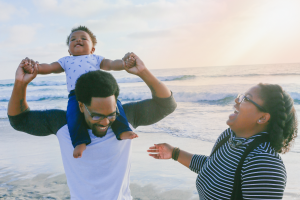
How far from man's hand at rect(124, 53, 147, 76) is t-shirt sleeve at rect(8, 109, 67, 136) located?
2.33ft

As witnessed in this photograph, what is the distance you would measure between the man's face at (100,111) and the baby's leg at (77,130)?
8 cm

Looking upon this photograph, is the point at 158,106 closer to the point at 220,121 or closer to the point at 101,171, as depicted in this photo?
the point at 101,171

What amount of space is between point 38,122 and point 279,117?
190cm

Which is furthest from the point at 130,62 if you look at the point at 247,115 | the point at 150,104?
the point at 247,115

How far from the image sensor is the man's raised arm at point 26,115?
1809 mm

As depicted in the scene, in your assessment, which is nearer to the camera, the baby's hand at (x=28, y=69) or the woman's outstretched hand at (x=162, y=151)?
the baby's hand at (x=28, y=69)

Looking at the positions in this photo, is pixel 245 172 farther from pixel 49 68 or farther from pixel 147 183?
pixel 147 183

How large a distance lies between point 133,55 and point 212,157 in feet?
3.74

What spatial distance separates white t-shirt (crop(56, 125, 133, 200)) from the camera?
1.83 meters

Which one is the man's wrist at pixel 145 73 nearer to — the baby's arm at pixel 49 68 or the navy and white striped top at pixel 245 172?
the navy and white striped top at pixel 245 172

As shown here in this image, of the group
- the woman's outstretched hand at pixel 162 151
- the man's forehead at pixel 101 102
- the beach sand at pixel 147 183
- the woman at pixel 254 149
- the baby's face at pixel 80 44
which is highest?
the baby's face at pixel 80 44

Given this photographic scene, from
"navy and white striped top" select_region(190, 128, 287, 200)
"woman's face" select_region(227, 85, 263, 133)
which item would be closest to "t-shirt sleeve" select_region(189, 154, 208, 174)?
"navy and white striped top" select_region(190, 128, 287, 200)

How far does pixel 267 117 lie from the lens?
1.86 m

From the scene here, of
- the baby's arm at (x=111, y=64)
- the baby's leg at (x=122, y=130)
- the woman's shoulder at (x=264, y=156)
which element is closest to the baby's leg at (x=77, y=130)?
the baby's leg at (x=122, y=130)
